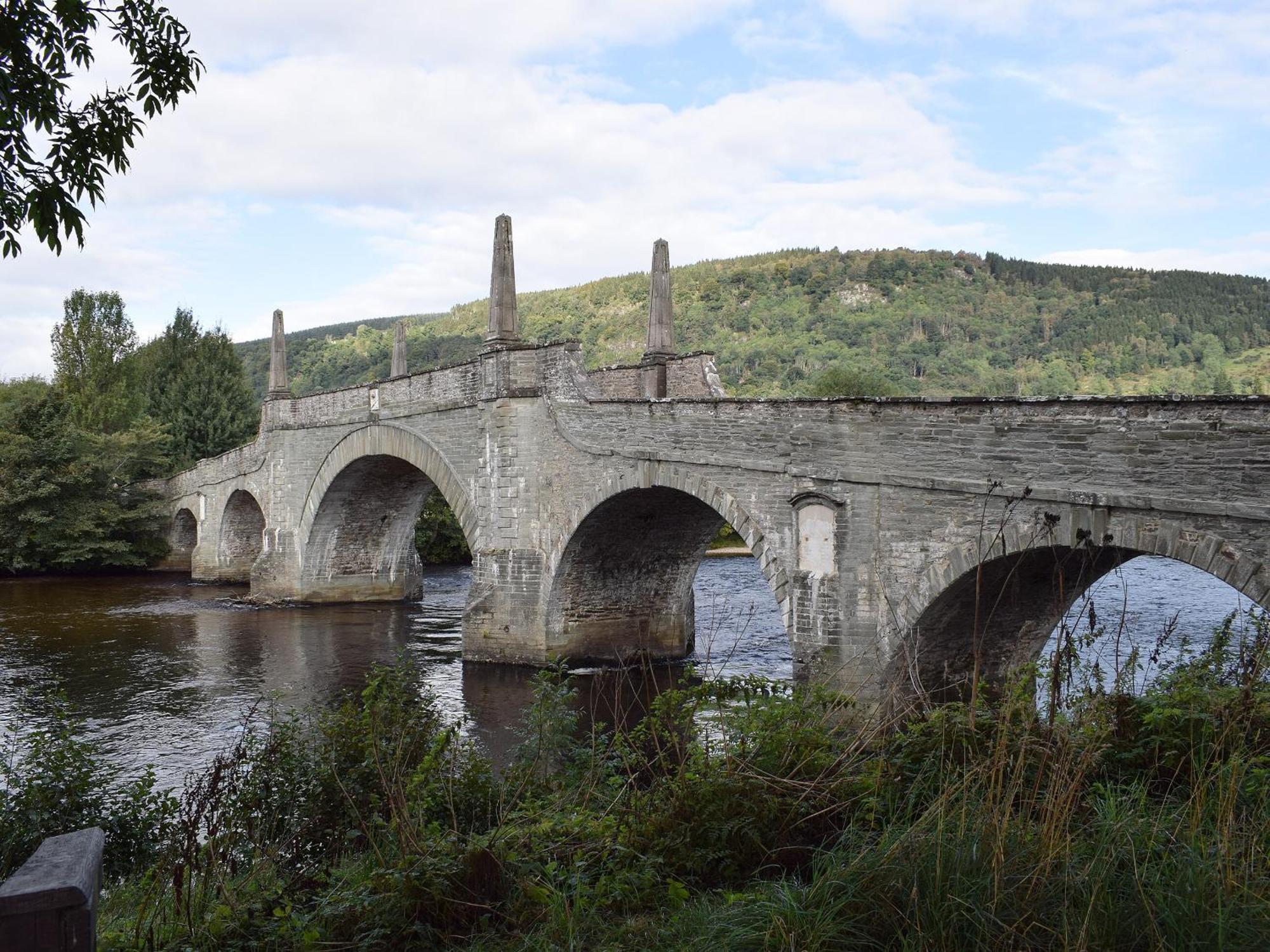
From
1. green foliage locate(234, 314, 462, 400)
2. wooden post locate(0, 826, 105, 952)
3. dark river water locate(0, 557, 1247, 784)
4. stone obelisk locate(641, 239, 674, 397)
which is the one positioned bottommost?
dark river water locate(0, 557, 1247, 784)

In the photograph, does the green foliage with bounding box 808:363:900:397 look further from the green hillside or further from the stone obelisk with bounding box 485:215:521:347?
the stone obelisk with bounding box 485:215:521:347

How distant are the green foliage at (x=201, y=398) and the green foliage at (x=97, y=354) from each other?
1.78 m

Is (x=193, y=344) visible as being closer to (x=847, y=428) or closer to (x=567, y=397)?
(x=567, y=397)

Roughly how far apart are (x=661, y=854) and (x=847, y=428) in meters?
6.38

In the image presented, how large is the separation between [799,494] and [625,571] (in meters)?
5.74

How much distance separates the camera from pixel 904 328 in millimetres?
62750

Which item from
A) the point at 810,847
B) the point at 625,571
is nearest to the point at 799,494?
the point at 625,571

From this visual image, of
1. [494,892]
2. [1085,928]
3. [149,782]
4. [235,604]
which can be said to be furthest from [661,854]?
[235,604]

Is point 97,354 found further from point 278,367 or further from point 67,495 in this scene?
A: point 278,367

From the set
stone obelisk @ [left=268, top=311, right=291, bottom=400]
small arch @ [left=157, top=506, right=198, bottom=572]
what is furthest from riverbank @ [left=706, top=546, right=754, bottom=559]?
small arch @ [left=157, top=506, right=198, bottom=572]

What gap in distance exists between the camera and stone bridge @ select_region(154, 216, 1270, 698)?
7.31 metres

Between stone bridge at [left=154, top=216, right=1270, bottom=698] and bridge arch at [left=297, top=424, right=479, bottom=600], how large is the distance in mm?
147

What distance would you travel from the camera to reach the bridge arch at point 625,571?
14.4m

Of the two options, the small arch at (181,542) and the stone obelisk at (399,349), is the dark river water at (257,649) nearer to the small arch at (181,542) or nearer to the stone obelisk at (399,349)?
the small arch at (181,542)
